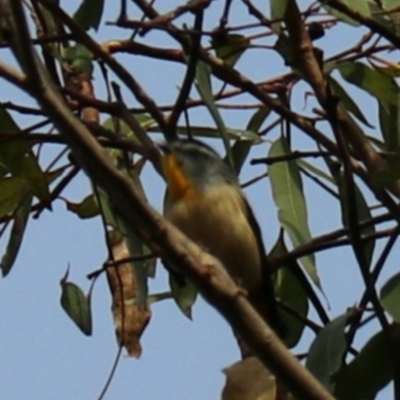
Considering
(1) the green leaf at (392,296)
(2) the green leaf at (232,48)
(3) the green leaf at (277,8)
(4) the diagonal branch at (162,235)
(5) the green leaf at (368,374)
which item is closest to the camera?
(4) the diagonal branch at (162,235)

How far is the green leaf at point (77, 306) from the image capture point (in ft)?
7.52

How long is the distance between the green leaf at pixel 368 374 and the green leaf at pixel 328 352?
0.03 meters

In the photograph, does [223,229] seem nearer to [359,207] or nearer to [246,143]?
[246,143]

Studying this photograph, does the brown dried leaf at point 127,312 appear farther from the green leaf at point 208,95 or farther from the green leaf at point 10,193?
the green leaf at point 208,95

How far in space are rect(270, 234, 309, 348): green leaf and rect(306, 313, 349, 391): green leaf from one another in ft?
1.26

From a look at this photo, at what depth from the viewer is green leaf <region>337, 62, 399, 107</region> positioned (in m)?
2.16

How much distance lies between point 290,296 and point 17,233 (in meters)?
0.47

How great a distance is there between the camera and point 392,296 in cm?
173

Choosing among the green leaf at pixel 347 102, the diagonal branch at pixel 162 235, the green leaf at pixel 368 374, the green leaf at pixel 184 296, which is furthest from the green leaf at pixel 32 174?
the diagonal branch at pixel 162 235

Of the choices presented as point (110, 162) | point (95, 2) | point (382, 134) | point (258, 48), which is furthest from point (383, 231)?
point (110, 162)

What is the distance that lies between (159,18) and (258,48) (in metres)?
0.32

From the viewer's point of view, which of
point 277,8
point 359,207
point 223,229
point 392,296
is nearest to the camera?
point 392,296

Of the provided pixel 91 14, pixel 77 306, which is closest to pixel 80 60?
pixel 91 14

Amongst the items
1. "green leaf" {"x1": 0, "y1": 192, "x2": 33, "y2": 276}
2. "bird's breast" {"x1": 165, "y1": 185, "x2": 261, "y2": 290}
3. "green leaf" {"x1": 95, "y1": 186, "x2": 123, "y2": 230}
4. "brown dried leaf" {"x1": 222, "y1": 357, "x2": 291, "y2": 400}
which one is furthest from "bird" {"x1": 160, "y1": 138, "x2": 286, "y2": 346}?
"brown dried leaf" {"x1": 222, "y1": 357, "x2": 291, "y2": 400}
